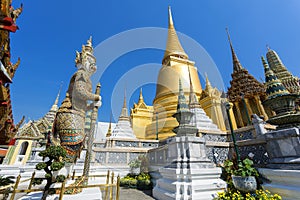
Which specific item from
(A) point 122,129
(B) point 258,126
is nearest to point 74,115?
(B) point 258,126

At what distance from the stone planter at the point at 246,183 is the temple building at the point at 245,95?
45.1 feet

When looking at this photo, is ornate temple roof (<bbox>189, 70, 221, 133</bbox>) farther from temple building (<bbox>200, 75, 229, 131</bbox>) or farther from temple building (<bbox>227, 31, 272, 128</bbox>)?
temple building (<bbox>227, 31, 272, 128</bbox>)

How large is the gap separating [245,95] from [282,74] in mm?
5210

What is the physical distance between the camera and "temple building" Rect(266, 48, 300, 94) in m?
15.3

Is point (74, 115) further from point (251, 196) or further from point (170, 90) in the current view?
point (170, 90)

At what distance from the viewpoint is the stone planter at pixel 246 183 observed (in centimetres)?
272

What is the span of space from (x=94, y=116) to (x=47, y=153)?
6.23 feet

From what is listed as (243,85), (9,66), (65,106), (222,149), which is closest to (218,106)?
(243,85)

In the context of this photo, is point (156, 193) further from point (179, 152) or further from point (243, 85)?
point (243, 85)

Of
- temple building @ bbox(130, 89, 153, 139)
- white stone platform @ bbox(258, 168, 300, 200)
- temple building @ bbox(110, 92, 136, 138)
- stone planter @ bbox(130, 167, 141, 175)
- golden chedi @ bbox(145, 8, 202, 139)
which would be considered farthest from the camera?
temple building @ bbox(130, 89, 153, 139)

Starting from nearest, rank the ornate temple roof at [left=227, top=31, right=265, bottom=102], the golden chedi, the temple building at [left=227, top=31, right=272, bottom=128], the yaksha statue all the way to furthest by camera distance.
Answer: the yaksha statue < the golden chedi < the temple building at [left=227, top=31, right=272, bottom=128] < the ornate temple roof at [left=227, top=31, right=265, bottom=102]

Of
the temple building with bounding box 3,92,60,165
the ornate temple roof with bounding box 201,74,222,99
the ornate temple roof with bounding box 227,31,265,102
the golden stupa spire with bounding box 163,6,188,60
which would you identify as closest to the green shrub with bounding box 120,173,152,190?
the temple building with bounding box 3,92,60,165

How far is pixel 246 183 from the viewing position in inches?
108

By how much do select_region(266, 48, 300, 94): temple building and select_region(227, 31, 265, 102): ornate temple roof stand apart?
7.29 ft
